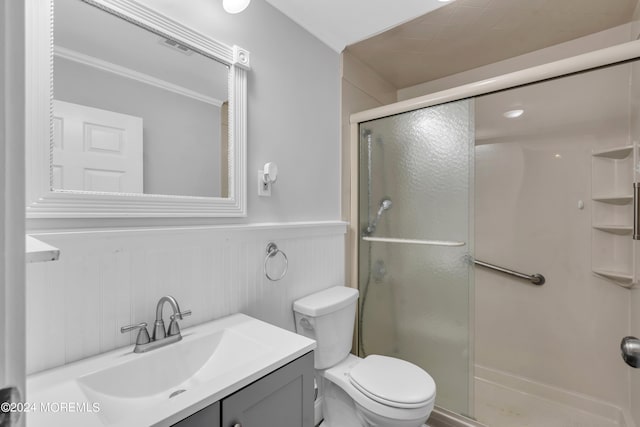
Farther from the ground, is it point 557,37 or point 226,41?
point 557,37

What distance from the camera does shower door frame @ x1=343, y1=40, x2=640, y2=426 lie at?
3.97 feet

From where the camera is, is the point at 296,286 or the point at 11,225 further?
the point at 296,286

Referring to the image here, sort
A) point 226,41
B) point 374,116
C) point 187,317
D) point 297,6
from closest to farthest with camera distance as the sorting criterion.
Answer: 1. point 187,317
2. point 226,41
3. point 297,6
4. point 374,116

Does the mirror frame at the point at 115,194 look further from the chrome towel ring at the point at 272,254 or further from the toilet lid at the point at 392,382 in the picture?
the toilet lid at the point at 392,382

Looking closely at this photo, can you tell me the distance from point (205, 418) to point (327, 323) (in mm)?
861

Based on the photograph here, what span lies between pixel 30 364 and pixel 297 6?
1.73 meters

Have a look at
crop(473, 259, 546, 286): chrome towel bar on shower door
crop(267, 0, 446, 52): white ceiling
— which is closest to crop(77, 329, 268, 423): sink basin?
crop(267, 0, 446, 52): white ceiling

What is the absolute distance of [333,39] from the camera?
178 centimetres

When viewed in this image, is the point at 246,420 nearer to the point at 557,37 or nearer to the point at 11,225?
the point at 11,225

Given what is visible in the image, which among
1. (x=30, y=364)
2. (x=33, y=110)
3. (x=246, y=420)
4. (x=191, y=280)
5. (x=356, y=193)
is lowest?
(x=246, y=420)

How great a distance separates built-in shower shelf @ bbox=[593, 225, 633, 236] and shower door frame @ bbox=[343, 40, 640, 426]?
0.87m

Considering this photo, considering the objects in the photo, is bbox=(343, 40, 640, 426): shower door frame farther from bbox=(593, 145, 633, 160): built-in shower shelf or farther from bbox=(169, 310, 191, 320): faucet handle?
bbox=(169, 310, 191, 320): faucet handle

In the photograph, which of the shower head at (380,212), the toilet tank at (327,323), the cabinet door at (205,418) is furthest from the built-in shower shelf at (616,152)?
the cabinet door at (205,418)

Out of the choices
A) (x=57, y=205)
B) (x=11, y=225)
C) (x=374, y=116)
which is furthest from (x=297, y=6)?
(x=11, y=225)
